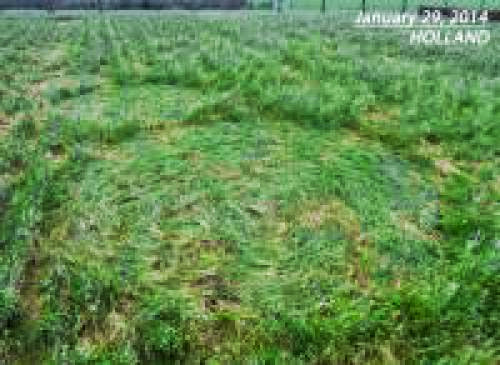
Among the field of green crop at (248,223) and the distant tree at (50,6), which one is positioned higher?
the distant tree at (50,6)

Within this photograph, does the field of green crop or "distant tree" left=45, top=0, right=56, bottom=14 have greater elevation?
"distant tree" left=45, top=0, right=56, bottom=14

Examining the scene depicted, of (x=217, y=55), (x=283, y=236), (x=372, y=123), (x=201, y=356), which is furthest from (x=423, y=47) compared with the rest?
(x=201, y=356)

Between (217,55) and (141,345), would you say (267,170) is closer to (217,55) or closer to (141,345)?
(141,345)

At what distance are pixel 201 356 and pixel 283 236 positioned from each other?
4.06 ft

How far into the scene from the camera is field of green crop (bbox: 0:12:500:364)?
3.39 metres

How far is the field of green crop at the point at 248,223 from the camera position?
3.39 meters

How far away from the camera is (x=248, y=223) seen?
439 cm

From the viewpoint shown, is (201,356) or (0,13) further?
(0,13)

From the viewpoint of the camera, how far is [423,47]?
14.1m

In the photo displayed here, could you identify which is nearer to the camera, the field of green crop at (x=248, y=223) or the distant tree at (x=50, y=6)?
the field of green crop at (x=248, y=223)

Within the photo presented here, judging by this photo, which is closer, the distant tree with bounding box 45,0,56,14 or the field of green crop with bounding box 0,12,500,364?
the field of green crop with bounding box 0,12,500,364

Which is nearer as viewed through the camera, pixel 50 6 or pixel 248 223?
pixel 248 223

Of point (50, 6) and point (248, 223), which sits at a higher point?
point (50, 6)

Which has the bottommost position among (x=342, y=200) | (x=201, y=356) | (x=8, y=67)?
(x=201, y=356)
